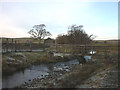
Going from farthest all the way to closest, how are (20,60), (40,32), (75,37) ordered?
(40,32), (75,37), (20,60)

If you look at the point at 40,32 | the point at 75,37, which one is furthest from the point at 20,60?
the point at 40,32

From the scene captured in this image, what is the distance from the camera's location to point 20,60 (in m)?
8.99

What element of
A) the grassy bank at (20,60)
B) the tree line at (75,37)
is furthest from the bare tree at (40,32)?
the grassy bank at (20,60)

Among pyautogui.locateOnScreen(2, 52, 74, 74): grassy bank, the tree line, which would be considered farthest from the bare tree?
pyautogui.locateOnScreen(2, 52, 74, 74): grassy bank

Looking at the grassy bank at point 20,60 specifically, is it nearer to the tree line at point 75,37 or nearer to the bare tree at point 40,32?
the tree line at point 75,37

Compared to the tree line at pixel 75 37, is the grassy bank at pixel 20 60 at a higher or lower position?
lower

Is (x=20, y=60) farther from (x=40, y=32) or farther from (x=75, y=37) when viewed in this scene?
(x=40, y=32)

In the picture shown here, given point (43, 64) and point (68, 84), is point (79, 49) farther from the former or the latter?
point (68, 84)

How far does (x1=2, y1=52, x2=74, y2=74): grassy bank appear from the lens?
7.07 metres

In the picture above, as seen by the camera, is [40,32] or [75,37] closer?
[75,37]

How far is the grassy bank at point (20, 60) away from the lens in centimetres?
707

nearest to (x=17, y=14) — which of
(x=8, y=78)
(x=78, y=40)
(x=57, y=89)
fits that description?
(x=8, y=78)

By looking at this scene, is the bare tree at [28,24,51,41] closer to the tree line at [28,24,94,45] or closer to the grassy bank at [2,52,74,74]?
the tree line at [28,24,94,45]

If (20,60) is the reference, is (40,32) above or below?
above
